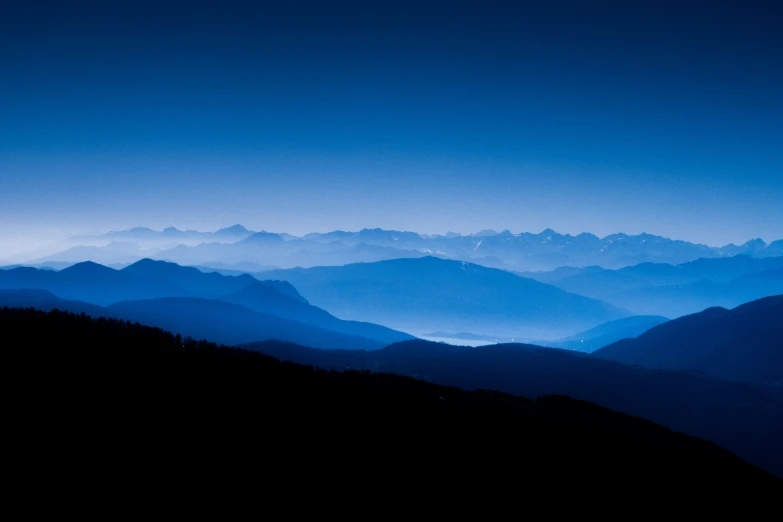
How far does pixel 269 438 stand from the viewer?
18734 mm

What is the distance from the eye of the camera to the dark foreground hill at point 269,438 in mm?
15094

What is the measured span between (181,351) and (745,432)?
223686mm

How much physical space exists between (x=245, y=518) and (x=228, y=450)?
3513mm

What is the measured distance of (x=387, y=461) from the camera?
19.9 meters

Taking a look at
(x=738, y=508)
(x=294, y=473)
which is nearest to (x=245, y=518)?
(x=294, y=473)

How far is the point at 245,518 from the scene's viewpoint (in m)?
13.8

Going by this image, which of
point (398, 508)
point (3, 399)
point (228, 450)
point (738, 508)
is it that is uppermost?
point (3, 399)

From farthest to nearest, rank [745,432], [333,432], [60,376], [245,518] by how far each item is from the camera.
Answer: [745,432] → [333,432] → [60,376] → [245,518]

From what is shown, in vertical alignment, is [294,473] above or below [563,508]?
above

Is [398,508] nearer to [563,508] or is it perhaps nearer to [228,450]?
[228,450]

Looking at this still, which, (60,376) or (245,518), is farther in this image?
(60,376)

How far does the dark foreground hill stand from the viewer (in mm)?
15094

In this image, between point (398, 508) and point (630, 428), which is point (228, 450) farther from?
point (630, 428)

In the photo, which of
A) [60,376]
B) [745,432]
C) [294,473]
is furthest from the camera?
[745,432]
